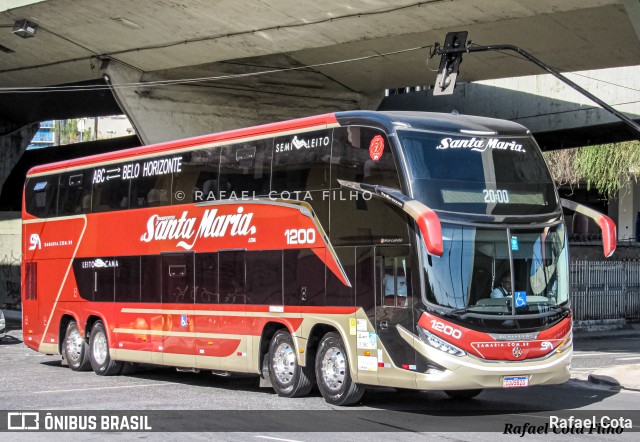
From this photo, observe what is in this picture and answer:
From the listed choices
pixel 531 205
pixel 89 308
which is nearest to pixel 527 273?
pixel 531 205

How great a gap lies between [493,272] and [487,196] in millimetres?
1085

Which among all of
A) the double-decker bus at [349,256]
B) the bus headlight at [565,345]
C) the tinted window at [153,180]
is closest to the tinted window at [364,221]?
the double-decker bus at [349,256]

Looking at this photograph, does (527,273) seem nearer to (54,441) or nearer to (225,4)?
(54,441)

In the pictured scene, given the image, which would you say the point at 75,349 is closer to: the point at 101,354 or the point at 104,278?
the point at 101,354

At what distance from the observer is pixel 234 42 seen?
95.8ft

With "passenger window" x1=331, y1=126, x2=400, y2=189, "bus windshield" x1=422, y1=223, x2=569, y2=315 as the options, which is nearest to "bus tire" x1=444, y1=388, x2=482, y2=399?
"bus windshield" x1=422, y1=223, x2=569, y2=315

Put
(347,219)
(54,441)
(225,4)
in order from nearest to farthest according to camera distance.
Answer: (54,441), (347,219), (225,4)

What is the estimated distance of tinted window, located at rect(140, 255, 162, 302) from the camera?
19078 millimetres

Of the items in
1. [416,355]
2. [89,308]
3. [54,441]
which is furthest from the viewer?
[89,308]

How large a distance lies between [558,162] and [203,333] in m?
34.7

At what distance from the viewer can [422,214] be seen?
1310 centimetres

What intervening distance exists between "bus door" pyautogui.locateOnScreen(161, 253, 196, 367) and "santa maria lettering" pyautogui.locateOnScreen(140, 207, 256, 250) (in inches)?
13.1

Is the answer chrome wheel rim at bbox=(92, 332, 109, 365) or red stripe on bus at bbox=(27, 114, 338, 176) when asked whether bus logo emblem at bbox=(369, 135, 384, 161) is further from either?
chrome wheel rim at bbox=(92, 332, 109, 365)

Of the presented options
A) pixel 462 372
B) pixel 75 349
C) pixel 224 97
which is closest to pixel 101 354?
pixel 75 349
